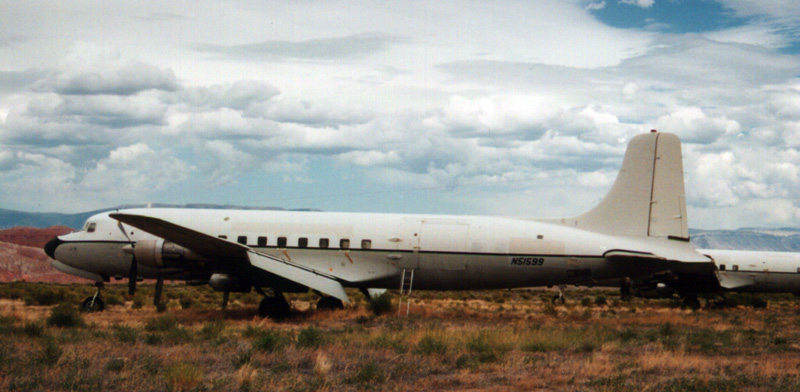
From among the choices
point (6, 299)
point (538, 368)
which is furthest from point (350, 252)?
point (6, 299)

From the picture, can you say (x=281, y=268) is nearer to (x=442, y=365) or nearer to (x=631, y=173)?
(x=442, y=365)

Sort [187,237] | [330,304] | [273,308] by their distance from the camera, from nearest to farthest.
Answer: [187,237] < [273,308] < [330,304]

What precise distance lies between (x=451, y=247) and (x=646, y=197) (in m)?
6.88

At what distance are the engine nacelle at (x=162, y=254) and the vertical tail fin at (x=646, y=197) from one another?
12.8 metres

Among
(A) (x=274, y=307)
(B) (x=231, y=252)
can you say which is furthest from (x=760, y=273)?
(B) (x=231, y=252)

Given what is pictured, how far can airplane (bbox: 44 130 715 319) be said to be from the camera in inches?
872

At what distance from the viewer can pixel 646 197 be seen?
921 inches

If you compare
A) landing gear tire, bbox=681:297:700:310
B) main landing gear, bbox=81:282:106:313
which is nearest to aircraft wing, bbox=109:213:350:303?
main landing gear, bbox=81:282:106:313

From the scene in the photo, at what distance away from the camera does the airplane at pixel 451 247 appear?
22.2 metres

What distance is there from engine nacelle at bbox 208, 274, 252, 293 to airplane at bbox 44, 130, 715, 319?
1.6 inches

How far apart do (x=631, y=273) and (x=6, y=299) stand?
88.6 ft

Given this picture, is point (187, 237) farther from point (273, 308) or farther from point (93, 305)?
point (93, 305)

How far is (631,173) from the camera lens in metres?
23.8

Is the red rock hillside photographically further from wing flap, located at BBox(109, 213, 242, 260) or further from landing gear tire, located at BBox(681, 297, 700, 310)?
landing gear tire, located at BBox(681, 297, 700, 310)
